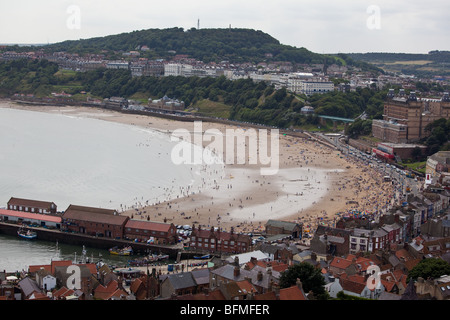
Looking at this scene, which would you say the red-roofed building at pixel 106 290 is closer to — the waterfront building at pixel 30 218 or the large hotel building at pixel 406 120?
the waterfront building at pixel 30 218

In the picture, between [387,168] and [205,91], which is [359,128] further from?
[205,91]

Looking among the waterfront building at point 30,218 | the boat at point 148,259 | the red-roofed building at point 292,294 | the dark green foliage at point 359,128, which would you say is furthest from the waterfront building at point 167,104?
the red-roofed building at point 292,294

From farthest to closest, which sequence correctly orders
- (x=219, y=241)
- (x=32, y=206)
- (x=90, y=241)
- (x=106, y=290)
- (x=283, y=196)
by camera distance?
(x=283, y=196) → (x=32, y=206) → (x=90, y=241) → (x=219, y=241) → (x=106, y=290)

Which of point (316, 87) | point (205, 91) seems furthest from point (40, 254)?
point (205, 91)
